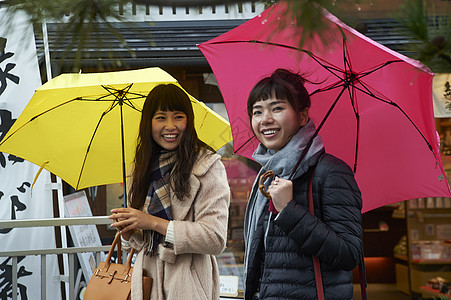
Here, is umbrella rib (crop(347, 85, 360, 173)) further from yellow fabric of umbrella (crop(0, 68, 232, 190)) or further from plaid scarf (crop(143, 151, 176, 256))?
yellow fabric of umbrella (crop(0, 68, 232, 190))

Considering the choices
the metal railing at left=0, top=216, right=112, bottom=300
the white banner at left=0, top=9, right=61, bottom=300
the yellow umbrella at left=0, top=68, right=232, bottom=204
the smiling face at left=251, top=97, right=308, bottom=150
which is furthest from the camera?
the white banner at left=0, top=9, right=61, bottom=300

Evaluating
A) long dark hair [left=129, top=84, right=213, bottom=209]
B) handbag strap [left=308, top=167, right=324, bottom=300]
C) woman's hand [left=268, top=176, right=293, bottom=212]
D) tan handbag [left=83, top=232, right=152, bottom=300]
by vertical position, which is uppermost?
long dark hair [left=129, top=84, right=213, bottom=209]

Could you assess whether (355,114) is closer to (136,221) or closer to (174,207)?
(174,207)

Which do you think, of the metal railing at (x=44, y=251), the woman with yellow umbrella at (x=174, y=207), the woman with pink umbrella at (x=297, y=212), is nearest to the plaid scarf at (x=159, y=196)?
the woman with yellow umbrella at (x=174, y=207)

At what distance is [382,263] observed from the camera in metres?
7.38

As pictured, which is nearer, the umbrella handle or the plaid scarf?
the umbrella handle

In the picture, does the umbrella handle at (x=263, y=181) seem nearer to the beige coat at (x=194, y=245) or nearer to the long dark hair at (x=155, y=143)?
the beige coat at (x=194, y=245)

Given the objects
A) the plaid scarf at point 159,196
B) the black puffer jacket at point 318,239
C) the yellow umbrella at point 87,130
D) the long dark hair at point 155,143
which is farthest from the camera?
the yellow umbrella at point 87,130

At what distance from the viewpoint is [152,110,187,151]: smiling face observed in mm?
2771

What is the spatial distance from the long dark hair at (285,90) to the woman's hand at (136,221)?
31.5 inches

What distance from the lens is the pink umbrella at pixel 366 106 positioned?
90.8 inches

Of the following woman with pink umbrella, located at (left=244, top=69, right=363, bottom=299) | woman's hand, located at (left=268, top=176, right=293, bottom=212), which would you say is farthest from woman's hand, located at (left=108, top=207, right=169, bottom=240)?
woman's hand, located at (left=268, top=176, right=293, bottom=212)

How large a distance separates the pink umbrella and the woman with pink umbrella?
19 cm

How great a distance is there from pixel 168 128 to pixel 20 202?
10.1ft
